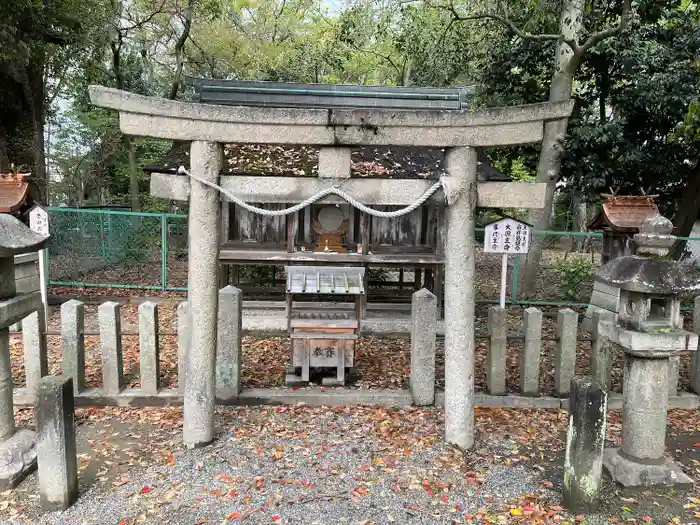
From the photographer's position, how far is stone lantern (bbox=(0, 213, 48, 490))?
433 cm

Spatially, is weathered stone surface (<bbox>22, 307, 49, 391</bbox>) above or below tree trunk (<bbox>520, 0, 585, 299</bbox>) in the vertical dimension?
below

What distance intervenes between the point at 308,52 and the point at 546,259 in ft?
37.6

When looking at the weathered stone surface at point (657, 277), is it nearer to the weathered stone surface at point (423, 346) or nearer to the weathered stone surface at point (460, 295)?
the weathered stone surface at point (460, 295)

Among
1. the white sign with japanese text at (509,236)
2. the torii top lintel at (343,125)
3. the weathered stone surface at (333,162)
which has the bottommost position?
the white sign with japanese text at (509,236)

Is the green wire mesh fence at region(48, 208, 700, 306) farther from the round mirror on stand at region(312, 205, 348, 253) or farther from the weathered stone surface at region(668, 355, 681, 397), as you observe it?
the weathered stone surface at region(668, 355, 681, 397)

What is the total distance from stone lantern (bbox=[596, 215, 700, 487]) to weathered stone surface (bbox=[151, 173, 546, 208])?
1.05m

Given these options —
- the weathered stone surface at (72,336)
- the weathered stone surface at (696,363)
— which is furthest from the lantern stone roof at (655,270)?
the weathered stone surface at (72,336)

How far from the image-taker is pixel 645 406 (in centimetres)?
455

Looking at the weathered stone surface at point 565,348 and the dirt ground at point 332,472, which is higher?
the weathered stone surface at point 565,348

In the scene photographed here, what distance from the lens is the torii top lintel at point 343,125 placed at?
4.66 m

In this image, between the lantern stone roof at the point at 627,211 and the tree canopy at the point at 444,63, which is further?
the tree canopy at the point at 444,63

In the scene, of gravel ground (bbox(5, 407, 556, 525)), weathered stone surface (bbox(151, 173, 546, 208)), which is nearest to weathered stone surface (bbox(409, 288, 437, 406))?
gravel ground (bbox(5, 407, 556, 525))

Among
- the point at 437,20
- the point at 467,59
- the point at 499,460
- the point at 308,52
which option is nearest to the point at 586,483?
the point at 499,460

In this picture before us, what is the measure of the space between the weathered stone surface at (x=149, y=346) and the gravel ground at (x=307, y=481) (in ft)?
Answer: 2.87
